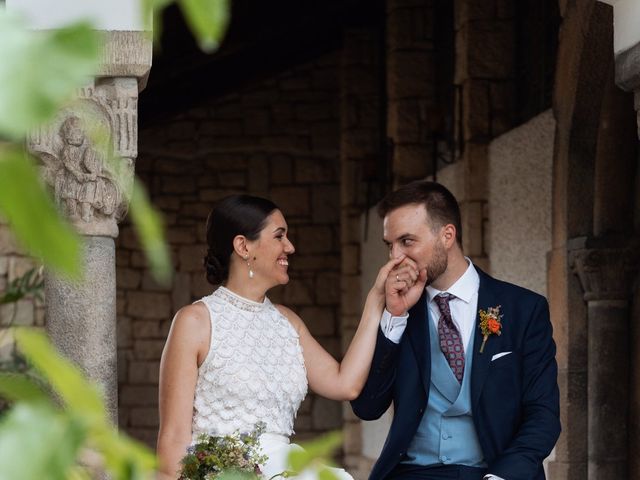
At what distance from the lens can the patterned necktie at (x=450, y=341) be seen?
9.32ft

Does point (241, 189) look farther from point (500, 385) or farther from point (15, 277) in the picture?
point (500, 385)

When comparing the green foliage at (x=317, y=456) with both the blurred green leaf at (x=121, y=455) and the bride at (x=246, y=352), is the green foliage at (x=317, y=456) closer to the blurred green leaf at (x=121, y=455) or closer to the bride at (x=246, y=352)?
the blurred green leaf at (x=121, y=455)

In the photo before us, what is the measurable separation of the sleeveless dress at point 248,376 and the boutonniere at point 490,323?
0.49 meters

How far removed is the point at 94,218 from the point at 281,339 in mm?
543

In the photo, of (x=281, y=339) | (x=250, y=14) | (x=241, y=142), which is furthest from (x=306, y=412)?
(x=281, y=339)

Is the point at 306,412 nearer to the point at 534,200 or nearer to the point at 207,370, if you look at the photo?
the point at 534,200

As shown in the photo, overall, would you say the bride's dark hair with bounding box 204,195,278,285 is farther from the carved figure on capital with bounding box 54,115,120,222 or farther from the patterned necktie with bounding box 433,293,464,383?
the patterned necktie with bounding box 433,293,464,383

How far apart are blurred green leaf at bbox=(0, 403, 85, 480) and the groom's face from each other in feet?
8.40

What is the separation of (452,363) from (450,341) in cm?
5

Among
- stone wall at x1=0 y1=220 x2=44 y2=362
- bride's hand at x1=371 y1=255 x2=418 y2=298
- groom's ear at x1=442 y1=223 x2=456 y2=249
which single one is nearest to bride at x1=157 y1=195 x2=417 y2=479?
bride's hand at x1=371 y1=255 x2=418 y2=298

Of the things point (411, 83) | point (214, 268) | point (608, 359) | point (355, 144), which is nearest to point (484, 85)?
point (411, 83)

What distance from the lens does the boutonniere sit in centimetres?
280

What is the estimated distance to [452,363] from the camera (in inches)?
112

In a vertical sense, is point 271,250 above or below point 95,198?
below
